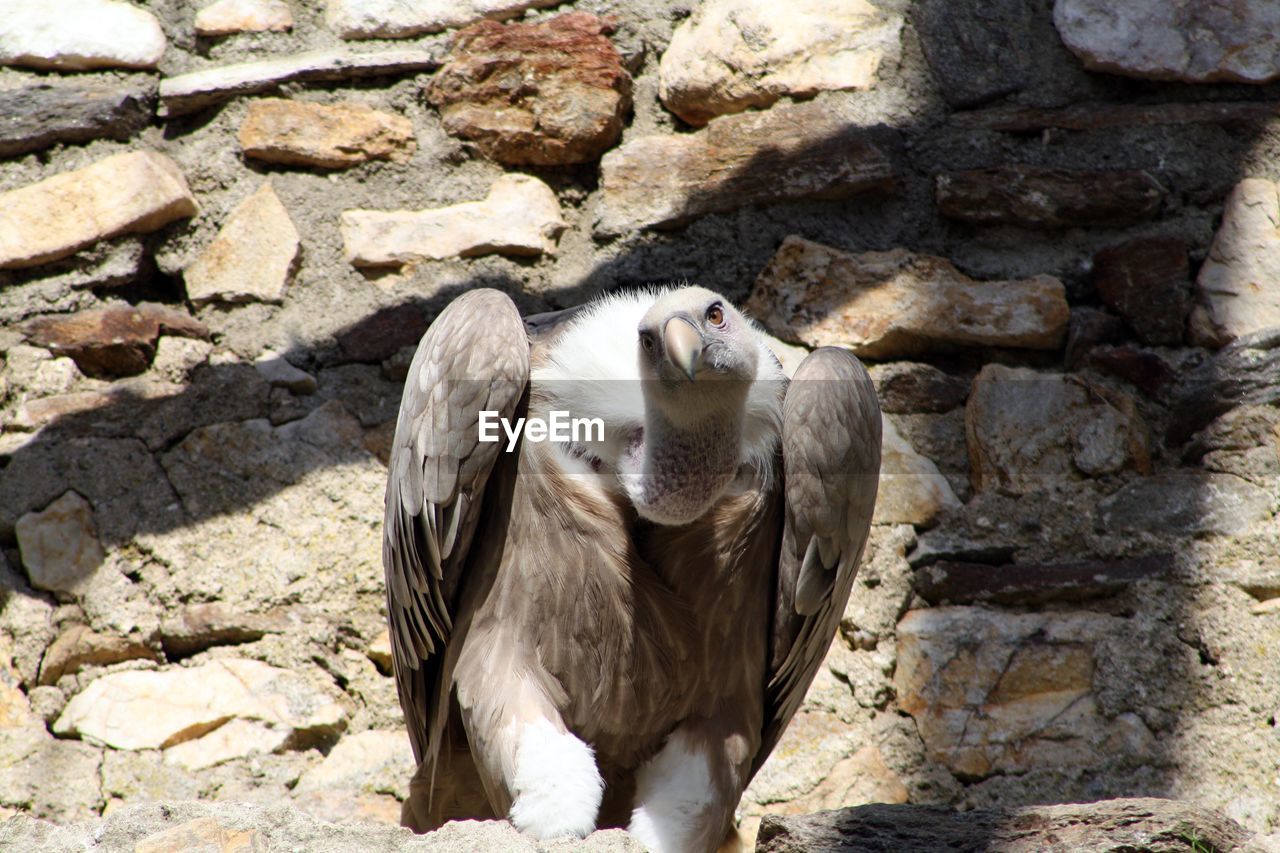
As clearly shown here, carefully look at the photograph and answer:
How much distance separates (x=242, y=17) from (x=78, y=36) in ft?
1.50

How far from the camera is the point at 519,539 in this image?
9.34ft

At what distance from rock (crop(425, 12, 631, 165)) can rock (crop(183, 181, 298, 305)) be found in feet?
1.82

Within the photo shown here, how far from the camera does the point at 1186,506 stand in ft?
11.0

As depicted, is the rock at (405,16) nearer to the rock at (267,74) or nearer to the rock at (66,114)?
the rock at (267,74)

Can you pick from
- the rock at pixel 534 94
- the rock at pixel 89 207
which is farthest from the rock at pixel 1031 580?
the rock at pixel 89 207

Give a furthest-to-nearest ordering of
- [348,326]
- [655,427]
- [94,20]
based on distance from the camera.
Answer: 1. [94,20]
2. [348,326]
3. [655,427]

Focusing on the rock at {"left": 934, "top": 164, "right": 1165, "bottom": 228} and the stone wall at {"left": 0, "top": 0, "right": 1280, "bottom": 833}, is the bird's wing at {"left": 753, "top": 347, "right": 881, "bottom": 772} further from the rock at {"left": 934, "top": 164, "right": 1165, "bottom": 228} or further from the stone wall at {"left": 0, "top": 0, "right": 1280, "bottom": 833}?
the rock at {"left": 934, "top": 164, "right": 1165, "bottom": 228}

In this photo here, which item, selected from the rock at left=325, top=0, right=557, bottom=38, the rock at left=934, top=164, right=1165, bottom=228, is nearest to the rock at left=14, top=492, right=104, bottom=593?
the rock at left=325, top=0, right=557, bottom=38

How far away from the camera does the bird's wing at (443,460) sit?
2.76 meters

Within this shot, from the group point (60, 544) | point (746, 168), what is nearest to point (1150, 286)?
point (746, 168)

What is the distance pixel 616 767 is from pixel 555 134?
1812 millimetres

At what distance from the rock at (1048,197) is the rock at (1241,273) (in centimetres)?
20

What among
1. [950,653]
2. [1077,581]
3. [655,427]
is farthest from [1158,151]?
[655,427]

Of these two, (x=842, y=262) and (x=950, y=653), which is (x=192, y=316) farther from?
(x=950, y=653)
